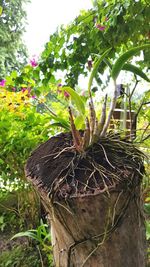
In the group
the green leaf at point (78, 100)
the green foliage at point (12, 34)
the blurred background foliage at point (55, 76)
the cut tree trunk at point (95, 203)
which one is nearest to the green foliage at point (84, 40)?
the blurred background foliage at point (55, 76)

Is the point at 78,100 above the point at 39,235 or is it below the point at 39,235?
above

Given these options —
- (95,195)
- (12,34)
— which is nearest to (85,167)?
(95,195)

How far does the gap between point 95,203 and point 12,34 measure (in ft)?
27.9

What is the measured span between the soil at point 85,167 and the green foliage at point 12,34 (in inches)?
295

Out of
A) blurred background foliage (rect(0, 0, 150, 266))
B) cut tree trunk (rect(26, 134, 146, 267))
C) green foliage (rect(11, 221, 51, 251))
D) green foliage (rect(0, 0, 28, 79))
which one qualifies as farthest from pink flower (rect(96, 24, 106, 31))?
green foliage (rect(0, 0, 28, 79))

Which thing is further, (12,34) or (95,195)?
(12,34)

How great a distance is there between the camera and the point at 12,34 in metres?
8.30

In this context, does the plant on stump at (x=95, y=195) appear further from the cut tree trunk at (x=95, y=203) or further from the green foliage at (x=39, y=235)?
the green foliage at (x=39, y=235)

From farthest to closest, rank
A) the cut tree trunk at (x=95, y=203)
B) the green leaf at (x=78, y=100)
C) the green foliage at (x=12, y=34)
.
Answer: the green foliage at (x=12, y=34) < the green leaf at (x=78, y=100) < the cut tree trunk at (x=95, y=203)

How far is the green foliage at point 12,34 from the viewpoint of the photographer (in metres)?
8.05

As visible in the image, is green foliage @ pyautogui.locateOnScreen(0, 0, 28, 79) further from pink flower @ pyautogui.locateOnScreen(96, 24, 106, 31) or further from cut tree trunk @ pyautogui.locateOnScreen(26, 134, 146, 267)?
cut tree trunk @ pyautogui.locateOnScreen(26, 134, 146, 267)

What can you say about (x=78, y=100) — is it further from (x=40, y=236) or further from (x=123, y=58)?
(x=40, y=236)

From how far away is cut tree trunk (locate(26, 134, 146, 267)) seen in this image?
637mm

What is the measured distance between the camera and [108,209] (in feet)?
2.11
